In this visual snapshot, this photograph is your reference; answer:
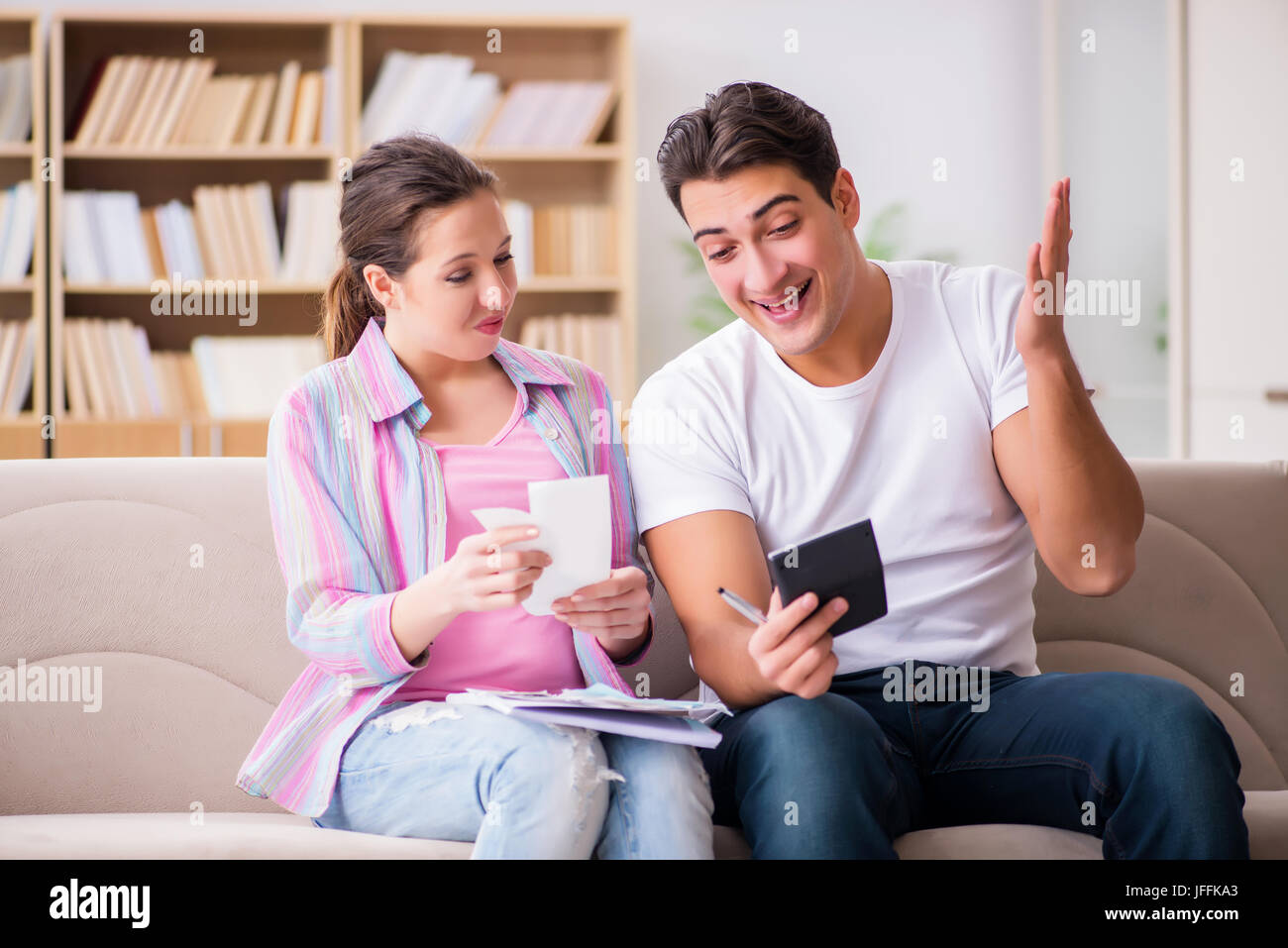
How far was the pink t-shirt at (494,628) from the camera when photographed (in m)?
1.46

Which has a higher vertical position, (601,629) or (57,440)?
(57,440)

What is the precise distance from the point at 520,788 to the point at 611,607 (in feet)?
0.83

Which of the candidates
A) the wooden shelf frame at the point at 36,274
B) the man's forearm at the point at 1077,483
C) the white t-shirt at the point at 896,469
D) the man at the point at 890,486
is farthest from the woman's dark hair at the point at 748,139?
the wooden shelf frame at the point at 36,274

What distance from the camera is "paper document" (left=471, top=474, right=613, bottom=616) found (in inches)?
49.7

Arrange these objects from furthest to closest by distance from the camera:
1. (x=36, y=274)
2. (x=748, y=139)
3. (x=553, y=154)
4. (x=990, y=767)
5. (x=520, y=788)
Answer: (x=553, y=154), (x=36, y=274), (x=748, y=139), (x=990, y=767), (x=520, y=788)

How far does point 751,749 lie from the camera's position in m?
1.31

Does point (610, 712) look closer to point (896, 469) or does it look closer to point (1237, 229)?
point (896, 469)

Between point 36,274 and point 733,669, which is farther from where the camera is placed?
point 36,274

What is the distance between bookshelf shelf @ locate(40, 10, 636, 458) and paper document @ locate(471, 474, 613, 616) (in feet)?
7.97

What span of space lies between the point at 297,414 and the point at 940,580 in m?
0.84

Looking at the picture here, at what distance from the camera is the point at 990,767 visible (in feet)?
4.58

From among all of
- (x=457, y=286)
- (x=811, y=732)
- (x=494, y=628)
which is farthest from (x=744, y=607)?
(x=457, y=286)
